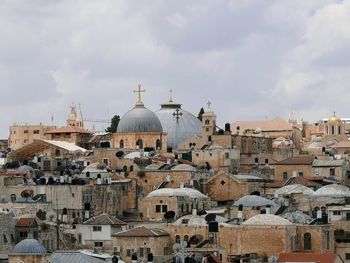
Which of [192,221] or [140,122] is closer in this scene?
[192,221]

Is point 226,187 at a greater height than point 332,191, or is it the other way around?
point 226,187

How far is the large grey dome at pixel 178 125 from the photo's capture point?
11997cm

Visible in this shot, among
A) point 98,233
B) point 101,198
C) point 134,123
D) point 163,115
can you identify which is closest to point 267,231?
point 98,233

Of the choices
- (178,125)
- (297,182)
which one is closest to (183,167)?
(297,182)

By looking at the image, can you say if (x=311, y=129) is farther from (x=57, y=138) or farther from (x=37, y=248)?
(x=37, y=248)

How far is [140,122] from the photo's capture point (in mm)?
111188

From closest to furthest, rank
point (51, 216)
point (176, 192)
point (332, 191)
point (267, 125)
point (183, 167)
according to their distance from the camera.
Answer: point (51, 216) → point (176, 192) → point (332, 191) → point (183, 167) → point (267, 125)

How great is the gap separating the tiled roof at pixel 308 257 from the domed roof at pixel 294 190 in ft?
56.2

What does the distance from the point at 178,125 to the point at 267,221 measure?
49684mm

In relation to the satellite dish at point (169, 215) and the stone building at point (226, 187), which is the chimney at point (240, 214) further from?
the stone building at point (226, 187)

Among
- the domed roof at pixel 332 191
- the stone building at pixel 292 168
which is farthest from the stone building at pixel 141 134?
the domed roof at pixel 332 191

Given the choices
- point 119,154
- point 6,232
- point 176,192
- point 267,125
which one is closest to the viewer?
point 6,232

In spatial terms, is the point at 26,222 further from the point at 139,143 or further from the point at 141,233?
the point at 139,143

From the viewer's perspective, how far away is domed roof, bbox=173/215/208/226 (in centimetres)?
7494
